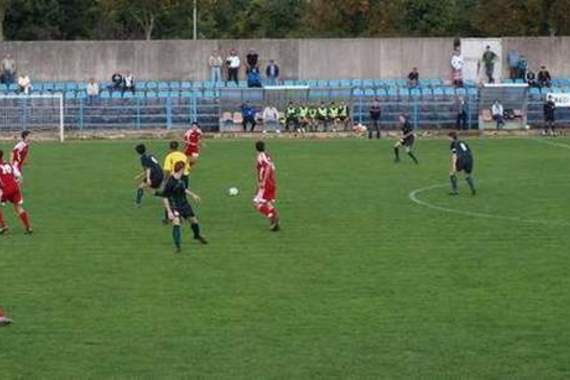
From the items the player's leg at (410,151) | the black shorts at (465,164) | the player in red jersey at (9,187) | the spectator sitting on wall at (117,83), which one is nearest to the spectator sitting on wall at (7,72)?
the spectator sitting on wall at (117,83)

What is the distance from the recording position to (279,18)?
86188 millimetres

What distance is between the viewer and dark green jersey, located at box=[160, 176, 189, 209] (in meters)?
22.8

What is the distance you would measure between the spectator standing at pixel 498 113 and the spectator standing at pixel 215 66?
42.2 feet

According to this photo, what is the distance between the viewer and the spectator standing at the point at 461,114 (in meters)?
57.6

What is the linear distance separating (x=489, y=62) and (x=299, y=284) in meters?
42.2

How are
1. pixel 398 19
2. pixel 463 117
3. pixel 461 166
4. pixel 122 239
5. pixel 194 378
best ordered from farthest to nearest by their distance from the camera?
pixel 398 19 < pixel 463 117 < pixel 461 166 < pixel 122 239 < pixel 194 378

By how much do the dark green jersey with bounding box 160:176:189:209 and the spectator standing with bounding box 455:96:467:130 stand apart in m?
35.9

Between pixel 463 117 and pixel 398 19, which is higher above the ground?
pixel 398 19

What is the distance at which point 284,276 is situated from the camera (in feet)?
67.4

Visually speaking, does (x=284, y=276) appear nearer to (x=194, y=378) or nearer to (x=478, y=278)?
(x=478, y=278)

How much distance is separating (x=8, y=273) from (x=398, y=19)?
59.3 m

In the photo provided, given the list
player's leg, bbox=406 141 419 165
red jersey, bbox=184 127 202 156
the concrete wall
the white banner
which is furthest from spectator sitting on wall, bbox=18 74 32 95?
red jersey, bbox=184 127 202 156

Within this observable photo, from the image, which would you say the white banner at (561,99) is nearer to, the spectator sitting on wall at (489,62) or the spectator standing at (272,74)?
the spectator sitting on wall at (489,62)

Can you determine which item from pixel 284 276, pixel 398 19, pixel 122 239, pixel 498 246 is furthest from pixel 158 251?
pixel 398 19
